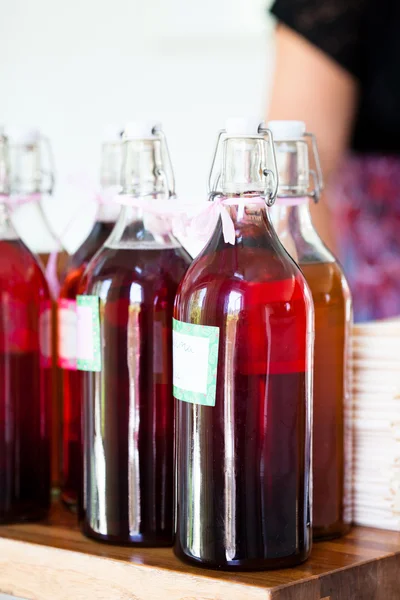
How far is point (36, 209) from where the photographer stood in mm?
940

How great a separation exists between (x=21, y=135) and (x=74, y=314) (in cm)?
20

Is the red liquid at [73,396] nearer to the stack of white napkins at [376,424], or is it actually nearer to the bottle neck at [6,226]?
the bottle neck at [6,226]

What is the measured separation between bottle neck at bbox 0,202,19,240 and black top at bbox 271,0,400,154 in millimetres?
791

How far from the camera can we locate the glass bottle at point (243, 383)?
2.12 feet

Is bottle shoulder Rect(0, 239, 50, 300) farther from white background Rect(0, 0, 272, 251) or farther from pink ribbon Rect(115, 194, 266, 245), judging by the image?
white background Rect(0, 0, 272, 251)

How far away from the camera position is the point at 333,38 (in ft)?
4.81

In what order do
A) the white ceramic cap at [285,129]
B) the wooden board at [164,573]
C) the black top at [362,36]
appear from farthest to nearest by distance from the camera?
the black top at [362,36], the white ceramic cap at [285,129], the wooden board at [164,573]

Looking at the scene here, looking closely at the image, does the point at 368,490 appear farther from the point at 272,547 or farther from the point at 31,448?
the point at 31,448

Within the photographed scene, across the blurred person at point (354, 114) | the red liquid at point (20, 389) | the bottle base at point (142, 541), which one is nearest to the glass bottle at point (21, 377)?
the red liquid at point (20, 389)

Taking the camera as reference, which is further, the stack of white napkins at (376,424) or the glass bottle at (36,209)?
the glass bottle at (36,209)

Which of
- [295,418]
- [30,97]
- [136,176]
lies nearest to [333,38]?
[136,176]

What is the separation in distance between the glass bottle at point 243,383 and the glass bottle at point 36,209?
0.26 meters

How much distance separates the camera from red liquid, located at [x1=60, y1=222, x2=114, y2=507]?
2.78ft

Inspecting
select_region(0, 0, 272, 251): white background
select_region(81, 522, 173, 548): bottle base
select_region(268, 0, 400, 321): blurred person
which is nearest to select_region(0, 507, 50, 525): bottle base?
select_region(81, 522, 173, 548): bottle base
